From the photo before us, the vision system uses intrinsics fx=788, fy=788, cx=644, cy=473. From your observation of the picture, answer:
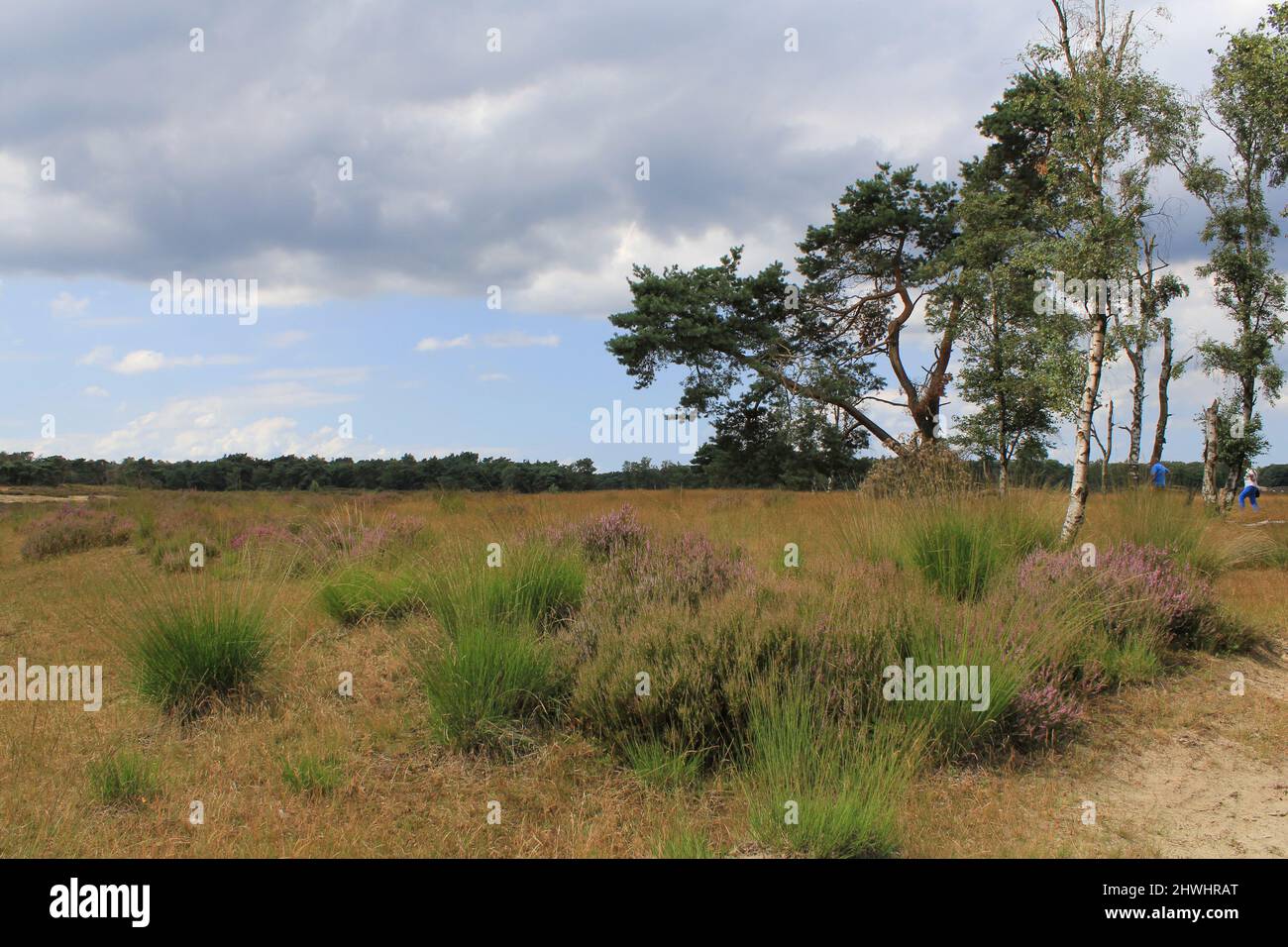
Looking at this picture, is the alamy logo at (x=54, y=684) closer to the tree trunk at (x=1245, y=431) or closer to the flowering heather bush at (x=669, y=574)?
the flowering heather bush at (x=669, y=574)

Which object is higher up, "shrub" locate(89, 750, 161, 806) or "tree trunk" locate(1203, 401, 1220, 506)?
"tree trunk" locate(1203, 401, 1220, 506)

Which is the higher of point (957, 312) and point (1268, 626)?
point (957, 312)

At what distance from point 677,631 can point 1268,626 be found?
22.1 feet

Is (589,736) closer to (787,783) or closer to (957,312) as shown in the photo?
(787,783)

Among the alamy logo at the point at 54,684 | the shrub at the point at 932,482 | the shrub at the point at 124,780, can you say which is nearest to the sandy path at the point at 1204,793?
the shrub at the point at 932,482

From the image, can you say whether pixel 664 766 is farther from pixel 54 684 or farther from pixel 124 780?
pixel 54 684

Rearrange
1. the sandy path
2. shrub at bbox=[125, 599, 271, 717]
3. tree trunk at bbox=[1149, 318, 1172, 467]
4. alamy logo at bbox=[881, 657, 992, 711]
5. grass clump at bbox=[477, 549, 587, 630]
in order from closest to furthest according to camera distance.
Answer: the sandy path → alamy logo at bbox=[881, 657, 992, 711] → shrub at bbox=[125, 599, 271, 717] → grass clump at bbox=[477, 549, 587, 630] → tree trunk at bbox=[1149, 318, 1172, 467]

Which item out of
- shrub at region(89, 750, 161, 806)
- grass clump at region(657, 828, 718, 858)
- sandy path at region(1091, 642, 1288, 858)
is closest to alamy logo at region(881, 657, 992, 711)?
sandy path at region(1091, 642, 1288, 858)

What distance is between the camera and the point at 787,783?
4.08m

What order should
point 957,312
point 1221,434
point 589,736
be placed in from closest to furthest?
point 589,736 → point 1221,434 → point 957,312

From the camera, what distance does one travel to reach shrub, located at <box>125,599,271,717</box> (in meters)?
5.66

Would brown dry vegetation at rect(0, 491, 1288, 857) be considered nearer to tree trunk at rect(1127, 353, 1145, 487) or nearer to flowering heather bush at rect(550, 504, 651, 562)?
flowering heather bush at rect(550, 504, 651, 562)

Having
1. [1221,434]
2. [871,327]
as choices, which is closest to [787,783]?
[1221,434]

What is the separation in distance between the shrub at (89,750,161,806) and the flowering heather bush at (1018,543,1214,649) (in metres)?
6.49
